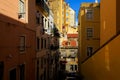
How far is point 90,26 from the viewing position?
36.6 metres

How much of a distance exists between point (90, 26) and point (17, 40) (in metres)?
20.1

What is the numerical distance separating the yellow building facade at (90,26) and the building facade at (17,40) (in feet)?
44.2

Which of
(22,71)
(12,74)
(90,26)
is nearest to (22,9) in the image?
(22,71)

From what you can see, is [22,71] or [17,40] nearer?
[17,40]

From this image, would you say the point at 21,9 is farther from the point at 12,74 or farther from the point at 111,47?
the point at 111,47

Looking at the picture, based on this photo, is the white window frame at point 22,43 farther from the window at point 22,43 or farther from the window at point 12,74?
the window at point 12,74

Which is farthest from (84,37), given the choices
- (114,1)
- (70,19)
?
(70,19)

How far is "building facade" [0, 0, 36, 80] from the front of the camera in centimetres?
1483

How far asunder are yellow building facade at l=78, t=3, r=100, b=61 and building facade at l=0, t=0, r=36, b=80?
44.2ft

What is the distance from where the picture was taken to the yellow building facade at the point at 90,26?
36281 mm

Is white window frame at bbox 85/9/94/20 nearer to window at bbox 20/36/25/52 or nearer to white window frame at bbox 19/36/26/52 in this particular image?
white window frame at bbox 19/36/26/52

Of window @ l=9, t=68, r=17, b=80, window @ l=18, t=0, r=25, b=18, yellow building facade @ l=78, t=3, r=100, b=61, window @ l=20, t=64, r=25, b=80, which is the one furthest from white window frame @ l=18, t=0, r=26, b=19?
yellow building facade @ l=78, t=3, r=100, b=61

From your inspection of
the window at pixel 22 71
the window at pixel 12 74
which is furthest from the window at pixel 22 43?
the window at pixel 12 74

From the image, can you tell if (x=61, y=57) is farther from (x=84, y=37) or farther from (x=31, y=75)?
(x=31, y=75)
